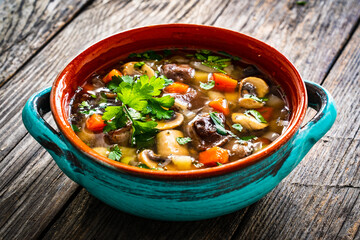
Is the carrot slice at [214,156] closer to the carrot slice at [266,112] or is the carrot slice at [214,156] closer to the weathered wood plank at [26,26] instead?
the carrot slice at [266,112]

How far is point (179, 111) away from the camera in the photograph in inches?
77.9

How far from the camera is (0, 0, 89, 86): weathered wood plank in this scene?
2666 mm

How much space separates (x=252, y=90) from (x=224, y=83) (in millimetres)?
146

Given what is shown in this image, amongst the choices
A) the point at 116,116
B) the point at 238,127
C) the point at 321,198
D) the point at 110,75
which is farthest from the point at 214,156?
the point at 110,75

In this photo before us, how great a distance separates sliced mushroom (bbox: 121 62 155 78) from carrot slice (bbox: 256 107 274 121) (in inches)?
21.7

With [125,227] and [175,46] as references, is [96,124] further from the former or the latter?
[175,46]

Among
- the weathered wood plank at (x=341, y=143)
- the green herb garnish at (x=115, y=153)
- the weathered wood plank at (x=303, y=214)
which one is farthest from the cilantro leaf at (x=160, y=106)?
the weathered wood plank at (x=341, y=143)

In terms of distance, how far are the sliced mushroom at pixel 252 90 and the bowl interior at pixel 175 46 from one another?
0.27 ft

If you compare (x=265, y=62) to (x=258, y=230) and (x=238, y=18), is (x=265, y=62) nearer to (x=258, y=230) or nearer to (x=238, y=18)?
(x=258, y=230)

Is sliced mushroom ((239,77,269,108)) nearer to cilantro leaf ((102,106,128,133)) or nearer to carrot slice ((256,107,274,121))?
carrot slice ((256,107,274,121))

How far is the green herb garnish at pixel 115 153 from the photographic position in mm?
1739

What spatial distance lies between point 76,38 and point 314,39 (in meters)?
1.52

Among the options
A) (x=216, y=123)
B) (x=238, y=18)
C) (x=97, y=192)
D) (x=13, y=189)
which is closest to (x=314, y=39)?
(x=238, y=18)

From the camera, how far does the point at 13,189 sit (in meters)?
1.98
